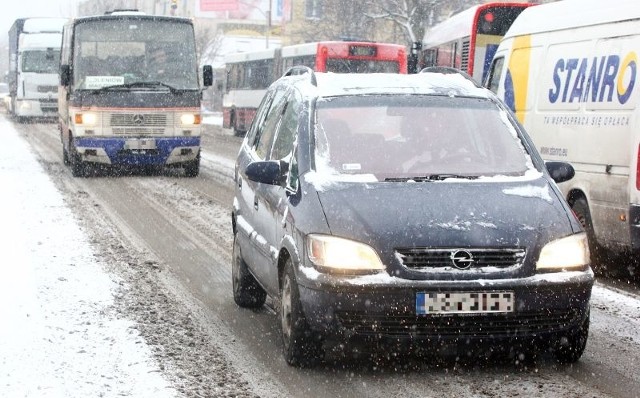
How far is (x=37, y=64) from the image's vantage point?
42812 mm

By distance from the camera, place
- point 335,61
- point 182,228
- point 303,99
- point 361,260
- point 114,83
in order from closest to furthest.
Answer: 1. point 361,260
2. point 303,99
3. point 182,228
4. point 114,83
5. point 335,61

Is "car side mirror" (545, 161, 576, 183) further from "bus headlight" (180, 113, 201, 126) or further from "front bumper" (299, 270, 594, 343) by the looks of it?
"bus headlight" (180, 113, 201, 126)

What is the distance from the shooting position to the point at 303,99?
7.41m

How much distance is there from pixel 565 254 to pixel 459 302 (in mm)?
656

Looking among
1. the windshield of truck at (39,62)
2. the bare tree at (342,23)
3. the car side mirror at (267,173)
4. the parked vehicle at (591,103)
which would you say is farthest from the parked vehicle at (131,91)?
the bare tree at (342,23)

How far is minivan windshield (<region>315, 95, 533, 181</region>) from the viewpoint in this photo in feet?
22.5

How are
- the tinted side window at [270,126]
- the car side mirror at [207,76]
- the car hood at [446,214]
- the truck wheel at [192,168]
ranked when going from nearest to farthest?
1. the car hood at [446,214]
2. the tinted side window at [270,126]
3. the car side mirror at [207,76]
4. the truck wheel at [192,168]

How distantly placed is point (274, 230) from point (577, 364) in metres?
1.85

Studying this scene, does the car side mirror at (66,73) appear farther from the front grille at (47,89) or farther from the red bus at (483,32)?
the front grille at (47,89)

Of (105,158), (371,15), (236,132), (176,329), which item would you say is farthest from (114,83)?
(371,15)

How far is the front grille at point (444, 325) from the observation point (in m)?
5.96

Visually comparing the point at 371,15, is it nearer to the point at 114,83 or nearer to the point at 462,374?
the point at 114,83

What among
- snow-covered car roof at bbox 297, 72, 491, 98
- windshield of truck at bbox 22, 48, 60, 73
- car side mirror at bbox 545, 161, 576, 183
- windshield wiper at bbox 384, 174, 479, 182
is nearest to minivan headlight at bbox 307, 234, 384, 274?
windshield wiper at bbox 384, 174, 479, 182

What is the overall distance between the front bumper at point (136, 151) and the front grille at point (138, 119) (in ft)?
0.82
